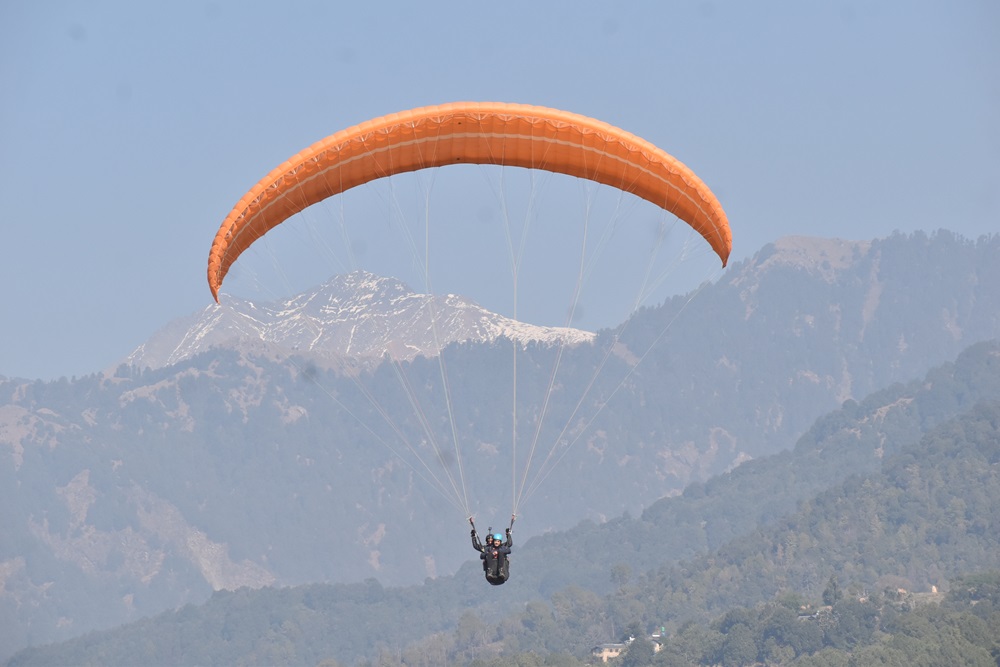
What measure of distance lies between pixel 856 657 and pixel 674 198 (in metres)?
141

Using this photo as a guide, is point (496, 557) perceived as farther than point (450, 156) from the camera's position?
No

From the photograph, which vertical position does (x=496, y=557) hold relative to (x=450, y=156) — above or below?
below

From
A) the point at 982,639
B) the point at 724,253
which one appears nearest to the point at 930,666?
the point at 982,639

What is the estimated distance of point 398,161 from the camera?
2040 inches

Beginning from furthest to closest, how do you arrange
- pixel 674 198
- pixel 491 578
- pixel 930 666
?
pixel 930 666
pixel 674 198
pixel 491 578

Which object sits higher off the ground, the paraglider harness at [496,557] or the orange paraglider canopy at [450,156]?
the orange paraglider canopy at [450,156]

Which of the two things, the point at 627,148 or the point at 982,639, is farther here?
the point at 982,639

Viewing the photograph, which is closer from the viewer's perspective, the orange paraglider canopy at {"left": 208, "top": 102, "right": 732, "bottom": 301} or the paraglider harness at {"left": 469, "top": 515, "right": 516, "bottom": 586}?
the paraglider harness at {"left": 469, "top": 515, "right": 516, "bottom": 586}

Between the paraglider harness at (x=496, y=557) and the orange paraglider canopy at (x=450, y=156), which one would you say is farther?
the orange paraglider canopy at (x=450, y=156)

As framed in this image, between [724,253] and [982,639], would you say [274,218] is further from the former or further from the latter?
[982,639]

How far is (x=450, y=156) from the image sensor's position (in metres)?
52.0

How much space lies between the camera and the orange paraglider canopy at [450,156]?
166ft

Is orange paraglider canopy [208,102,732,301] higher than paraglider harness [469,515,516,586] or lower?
higher

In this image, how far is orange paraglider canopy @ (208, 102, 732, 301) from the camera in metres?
50.7
